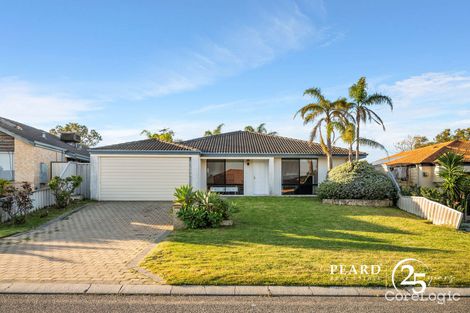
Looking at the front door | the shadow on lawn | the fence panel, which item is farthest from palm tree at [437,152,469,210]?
the fence panel

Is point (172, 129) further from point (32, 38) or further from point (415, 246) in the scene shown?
point (415, 246)

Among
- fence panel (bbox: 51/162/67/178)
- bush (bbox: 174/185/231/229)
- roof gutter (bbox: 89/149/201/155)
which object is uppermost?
roof gutter (bbox: 89/149/201/155)

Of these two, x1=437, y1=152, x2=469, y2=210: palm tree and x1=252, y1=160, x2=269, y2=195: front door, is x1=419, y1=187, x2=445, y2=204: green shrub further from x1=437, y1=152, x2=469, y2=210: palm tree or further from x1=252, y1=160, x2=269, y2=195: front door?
x1=252, y1=160, x2=269, y2=195: front door

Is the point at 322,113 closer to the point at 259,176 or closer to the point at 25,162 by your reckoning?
the point at 259,176

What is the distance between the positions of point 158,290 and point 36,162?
49.2 ft

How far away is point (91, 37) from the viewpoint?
14812 mm

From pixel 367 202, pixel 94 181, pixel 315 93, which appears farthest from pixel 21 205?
pixel 315 93

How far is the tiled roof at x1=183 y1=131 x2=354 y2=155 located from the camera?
20969 mm

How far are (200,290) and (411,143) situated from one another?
184 feet

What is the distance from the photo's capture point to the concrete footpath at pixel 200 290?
17.1ft

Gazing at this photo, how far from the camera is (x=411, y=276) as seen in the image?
19.5ft

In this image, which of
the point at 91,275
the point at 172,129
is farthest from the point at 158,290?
the point at 172,129

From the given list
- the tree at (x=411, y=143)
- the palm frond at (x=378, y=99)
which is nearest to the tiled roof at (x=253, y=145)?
the palm frond at (x=378, y=99)

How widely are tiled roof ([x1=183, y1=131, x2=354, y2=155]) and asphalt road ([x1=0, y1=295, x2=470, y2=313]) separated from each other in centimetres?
1550
